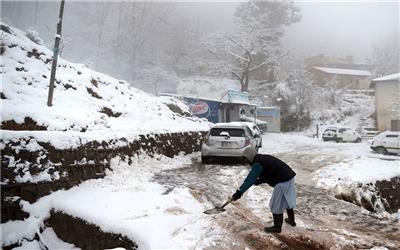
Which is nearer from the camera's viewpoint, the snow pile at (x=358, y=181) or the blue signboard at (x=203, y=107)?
the snow pile at (x=358, y=181)

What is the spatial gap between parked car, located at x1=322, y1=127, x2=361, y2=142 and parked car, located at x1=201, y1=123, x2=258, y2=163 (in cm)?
1997

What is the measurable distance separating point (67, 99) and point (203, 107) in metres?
16.4

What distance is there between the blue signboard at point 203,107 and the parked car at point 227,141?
602 inches

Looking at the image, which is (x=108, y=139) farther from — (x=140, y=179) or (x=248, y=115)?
(x=248, y=115)

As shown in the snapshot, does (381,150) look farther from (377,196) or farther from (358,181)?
(358,181)

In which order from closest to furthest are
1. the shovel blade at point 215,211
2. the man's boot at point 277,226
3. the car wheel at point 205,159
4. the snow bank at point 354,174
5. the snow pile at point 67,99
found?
the man's boot at point 277,226 → the shovel blade at point 215,211 → the snow bank at point 354,174 → the snow pile at point 67,99 → the car wheel at point 205,159

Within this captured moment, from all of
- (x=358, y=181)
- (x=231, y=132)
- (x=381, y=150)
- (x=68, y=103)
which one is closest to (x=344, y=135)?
(x=381, y=150)

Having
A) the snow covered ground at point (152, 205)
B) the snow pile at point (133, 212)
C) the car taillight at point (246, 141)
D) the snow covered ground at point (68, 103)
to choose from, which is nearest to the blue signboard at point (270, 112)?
the snow covered ground at point (68, 103)

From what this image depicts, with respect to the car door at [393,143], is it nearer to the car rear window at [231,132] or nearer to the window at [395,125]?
the car rear window at [231,132]

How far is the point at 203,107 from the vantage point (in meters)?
28.3

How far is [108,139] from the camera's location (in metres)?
9.48

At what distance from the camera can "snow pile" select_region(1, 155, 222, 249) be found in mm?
5258

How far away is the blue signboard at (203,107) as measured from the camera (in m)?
28.1

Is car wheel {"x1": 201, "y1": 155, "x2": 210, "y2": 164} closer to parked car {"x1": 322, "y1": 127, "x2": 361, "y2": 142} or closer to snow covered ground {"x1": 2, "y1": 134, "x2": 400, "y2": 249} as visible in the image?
snow covered ground {"x1": 2, "y1": 134, "x2": 400, "y2": 249}
